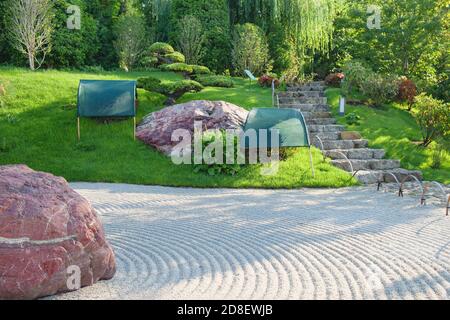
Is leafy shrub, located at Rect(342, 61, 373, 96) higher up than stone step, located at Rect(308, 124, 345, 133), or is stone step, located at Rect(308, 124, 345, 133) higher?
leafy shrub, located at Rect(342, 61, 373, 96)

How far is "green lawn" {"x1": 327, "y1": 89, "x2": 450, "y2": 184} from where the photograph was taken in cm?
1420

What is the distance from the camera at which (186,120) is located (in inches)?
554

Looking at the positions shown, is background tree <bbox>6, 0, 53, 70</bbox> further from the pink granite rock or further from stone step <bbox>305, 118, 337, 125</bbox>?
stone step <bbox>305, 118, 337, 125</bbox>

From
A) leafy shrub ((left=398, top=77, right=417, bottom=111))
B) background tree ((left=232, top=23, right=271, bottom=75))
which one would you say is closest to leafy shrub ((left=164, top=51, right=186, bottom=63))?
background tree ((left=232, top=23, right=271, bottom=75))

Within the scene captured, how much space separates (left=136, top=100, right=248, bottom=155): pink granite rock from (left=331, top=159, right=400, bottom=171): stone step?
298cm

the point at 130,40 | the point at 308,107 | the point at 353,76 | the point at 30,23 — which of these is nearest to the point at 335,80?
the point at 353,76

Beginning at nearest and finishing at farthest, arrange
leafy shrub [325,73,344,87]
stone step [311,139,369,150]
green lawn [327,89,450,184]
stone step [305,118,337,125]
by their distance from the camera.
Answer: green lawn [327,89,450,184]
stone step [311,139,369,150]
stone step [305,118,337,125]
leafy shrub [325,73,344,87]

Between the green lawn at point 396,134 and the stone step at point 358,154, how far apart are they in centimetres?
40

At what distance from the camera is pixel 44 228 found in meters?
4.32

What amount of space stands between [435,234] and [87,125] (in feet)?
→ 36.6

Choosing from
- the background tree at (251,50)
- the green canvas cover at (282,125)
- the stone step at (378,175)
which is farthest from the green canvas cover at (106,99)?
the background tree at (251,50)

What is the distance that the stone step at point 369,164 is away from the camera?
1327cm

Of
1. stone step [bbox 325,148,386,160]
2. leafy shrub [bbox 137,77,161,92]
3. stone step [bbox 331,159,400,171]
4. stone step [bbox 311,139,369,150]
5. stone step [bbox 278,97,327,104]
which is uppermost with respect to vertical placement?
leafy shrub [bbox 137,77,161,92]

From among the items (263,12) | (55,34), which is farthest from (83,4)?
(263,12)
